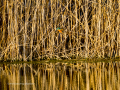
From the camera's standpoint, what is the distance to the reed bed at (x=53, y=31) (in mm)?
7082

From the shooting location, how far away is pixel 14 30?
715 cm

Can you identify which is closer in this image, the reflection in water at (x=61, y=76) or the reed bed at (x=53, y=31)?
the reflection in water at (x=61, y=76)

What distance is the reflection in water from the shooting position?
4.50m

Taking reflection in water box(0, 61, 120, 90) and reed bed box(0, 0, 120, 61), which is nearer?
reflection in water box(0, 61, 120, 90)

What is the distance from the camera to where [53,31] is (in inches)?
286

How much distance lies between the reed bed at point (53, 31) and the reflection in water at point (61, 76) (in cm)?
34

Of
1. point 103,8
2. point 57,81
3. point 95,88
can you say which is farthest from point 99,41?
point 95,88

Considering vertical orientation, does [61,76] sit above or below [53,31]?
below

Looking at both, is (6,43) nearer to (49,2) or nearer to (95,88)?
(49,2)

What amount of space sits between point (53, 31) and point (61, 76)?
205 centimetres

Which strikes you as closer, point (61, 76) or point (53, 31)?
point (61, 76)

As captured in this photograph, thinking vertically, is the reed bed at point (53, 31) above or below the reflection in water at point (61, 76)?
above

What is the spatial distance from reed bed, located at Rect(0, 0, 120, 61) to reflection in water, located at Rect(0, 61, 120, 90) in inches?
13.4

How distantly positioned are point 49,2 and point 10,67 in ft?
6.85
